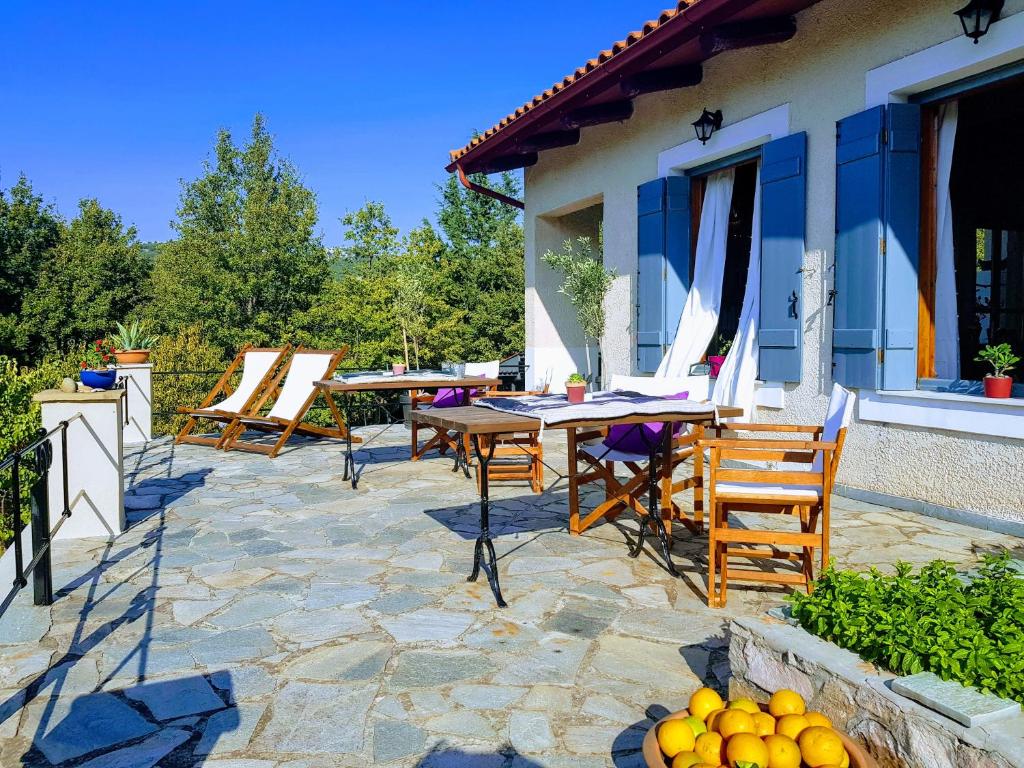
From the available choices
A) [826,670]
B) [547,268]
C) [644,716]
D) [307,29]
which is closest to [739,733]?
[826,670]

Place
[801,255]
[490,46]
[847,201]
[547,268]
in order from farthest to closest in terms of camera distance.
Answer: [490,46], [547,268], [801,255], [847,201]

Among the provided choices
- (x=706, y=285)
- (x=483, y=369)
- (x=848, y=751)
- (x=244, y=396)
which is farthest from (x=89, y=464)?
(x=706, y=285)

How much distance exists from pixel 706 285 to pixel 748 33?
2117 millimetres

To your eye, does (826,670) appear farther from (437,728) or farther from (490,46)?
(490,46)

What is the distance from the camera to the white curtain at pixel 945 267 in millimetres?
4668

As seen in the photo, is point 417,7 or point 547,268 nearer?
point 547,268

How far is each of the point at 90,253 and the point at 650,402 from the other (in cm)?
2887

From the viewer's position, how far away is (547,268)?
9523 mm

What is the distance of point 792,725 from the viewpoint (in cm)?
173

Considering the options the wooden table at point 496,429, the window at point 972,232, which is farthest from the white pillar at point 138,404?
the window at point 972,232

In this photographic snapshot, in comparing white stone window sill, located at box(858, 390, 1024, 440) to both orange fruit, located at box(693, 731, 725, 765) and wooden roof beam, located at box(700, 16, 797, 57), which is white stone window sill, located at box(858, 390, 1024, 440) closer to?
wooden roof beam, located at box(700, 16, 797, 57)

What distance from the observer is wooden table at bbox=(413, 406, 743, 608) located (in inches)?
123

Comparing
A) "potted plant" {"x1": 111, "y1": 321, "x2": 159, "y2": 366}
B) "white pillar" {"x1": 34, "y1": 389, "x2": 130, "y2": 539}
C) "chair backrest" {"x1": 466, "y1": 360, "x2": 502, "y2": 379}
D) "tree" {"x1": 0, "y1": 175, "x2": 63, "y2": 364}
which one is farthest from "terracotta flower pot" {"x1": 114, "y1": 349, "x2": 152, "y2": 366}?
"tree" {"x1": 0, "y1": 175, "x2": 63, "y2": 364}

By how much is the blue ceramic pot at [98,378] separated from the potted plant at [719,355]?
4.47 metres
